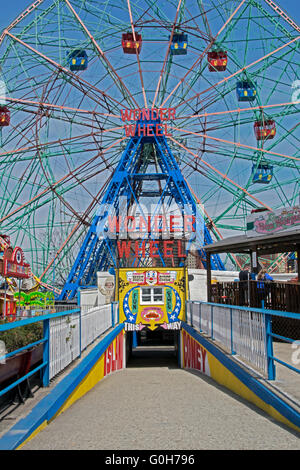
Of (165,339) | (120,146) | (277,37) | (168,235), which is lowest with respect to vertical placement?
(165,339)

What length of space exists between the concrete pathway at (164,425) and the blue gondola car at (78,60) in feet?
75.7

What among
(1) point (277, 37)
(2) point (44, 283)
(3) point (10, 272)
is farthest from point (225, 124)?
(3) point (10, 272)

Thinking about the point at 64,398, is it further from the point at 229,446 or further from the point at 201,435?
the point at 229,446

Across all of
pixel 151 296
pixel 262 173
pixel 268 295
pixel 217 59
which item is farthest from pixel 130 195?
pixel 268 295

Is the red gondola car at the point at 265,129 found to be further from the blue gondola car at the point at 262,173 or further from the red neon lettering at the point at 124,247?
the red neon lettering at the point at 124,247

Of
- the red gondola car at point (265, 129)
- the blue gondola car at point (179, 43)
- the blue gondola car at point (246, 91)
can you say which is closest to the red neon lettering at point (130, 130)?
the blue gondola car at point (179, 43)

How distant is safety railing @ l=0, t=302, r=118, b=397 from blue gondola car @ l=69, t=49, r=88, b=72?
1981cm

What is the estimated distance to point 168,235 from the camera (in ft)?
85.9

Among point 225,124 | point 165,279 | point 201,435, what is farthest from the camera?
point 225,124

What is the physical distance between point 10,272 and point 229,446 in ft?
A: 42.5

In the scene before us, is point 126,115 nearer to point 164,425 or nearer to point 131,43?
point 131,43

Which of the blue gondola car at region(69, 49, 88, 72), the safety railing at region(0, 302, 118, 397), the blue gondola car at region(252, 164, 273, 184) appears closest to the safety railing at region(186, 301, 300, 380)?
the safety railing at region(0, 302, 118, 397)

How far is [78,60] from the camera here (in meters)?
26.9

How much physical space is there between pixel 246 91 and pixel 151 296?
14.6m
